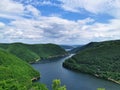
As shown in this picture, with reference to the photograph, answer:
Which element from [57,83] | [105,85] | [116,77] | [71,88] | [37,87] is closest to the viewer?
[57,83]

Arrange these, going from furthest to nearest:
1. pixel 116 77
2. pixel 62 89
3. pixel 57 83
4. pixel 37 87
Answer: pixel 116 77 < pixel 37 87 < pixel 57 83 < pixel 62 89

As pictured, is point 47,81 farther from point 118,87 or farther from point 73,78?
point 118,87

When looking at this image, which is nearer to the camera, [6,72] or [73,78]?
[6,72]

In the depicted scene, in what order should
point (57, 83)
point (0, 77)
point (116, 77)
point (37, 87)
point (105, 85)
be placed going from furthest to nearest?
point (116, 77) → point (105, 85) → point (0, 77) → point (37, 87) → point (57, 83)

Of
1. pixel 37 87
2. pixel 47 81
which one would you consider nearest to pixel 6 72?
pixel 47 81

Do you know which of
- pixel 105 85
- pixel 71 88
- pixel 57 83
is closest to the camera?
pixel 57 83

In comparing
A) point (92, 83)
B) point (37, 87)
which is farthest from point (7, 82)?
→ point (92, 83)

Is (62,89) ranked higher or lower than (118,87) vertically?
higher

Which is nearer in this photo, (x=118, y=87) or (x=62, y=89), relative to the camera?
(x=62, y=89)

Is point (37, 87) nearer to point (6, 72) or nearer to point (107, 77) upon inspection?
point (6, 72)
